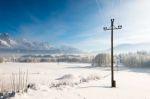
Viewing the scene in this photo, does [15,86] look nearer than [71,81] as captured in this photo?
Yes

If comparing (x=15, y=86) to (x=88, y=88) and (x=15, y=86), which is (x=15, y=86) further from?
(x=88, y=88)

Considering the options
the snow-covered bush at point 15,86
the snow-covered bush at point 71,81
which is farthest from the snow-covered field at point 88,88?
the snow-covered bush at point 15,86

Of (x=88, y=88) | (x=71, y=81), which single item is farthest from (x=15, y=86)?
(x=88, y=88)

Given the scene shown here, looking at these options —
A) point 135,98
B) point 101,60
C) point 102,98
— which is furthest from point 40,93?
point 101,60

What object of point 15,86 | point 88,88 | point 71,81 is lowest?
point 15,86

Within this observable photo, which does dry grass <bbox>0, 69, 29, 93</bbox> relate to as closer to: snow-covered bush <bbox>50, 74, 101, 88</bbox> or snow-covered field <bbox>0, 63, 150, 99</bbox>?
snow-covered field <bbox>0, 63, 150, 99</bbox>

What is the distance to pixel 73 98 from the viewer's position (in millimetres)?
17984

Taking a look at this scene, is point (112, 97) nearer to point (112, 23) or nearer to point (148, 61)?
point (112, 23)

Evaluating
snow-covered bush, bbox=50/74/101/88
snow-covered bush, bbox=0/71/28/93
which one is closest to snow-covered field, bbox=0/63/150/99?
snow-covered bush, bbox=50/74/101/88

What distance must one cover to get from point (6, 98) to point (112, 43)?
1621 cm

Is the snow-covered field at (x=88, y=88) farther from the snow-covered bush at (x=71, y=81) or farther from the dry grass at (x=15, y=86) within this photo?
the dry grass at (x=15, y=86)

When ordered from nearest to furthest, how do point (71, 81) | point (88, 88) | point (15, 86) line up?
point (88, 88) → point (15, 86) → point (71, 81)

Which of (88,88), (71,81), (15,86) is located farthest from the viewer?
(71,81)

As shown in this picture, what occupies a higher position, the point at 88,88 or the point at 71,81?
the point at 88,88
